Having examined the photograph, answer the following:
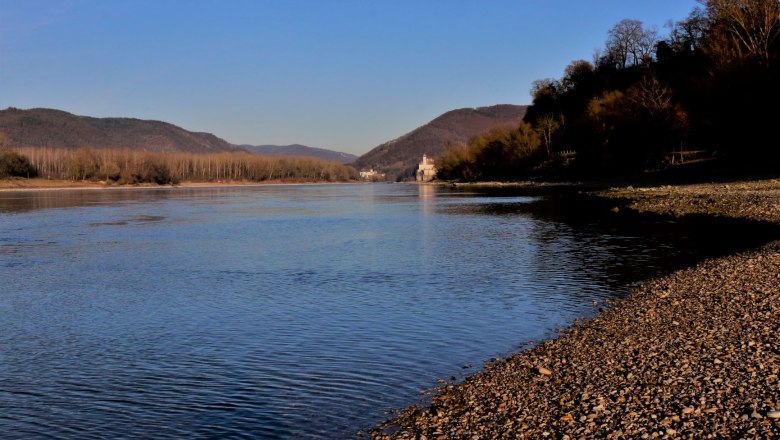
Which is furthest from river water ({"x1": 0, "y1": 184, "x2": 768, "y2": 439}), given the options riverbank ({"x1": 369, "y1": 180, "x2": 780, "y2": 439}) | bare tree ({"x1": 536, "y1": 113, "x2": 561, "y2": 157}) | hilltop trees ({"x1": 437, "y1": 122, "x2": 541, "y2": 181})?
hilltop trees ({"x1": 437, "y1": 122, "x2": 541, "y2": 181})

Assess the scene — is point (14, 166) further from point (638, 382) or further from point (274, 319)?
point (638, 382)

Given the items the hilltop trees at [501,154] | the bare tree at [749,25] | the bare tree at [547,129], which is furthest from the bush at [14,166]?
the bare tree at [749,25]

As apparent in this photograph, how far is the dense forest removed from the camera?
60281mm

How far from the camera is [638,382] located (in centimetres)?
929

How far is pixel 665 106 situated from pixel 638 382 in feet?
263

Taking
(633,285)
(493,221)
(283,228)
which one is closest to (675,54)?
(493,221)

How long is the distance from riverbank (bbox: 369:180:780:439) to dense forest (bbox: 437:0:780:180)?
53124mm

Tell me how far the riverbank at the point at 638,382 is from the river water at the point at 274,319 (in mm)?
941

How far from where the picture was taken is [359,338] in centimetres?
1385

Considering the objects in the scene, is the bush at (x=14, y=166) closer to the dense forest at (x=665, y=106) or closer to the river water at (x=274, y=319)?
the dense forest at (x=665, y=106)

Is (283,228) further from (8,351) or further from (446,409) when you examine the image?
(446,409)

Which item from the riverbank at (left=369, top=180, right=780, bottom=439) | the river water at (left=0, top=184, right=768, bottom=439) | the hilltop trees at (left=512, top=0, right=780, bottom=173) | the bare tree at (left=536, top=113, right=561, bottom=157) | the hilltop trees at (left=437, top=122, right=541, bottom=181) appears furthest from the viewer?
the hilltop trees at (left=437, top=122, right=541, bottom=181)

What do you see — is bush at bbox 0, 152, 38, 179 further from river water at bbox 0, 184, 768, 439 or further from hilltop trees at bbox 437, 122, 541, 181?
river water at bbox 0, 184, 768, 439

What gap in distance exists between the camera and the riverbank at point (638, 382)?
7820 millimetres
